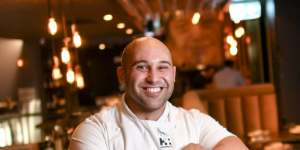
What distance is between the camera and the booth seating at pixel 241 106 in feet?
20.6

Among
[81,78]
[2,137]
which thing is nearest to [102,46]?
[81,78]

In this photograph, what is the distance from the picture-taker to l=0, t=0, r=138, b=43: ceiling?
6.45 m

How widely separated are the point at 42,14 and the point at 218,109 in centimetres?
280

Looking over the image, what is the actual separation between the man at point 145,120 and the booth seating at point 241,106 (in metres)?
4.23

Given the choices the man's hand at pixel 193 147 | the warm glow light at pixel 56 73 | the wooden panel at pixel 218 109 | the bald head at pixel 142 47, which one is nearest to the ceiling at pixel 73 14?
the warm glow light at pixel 56 73

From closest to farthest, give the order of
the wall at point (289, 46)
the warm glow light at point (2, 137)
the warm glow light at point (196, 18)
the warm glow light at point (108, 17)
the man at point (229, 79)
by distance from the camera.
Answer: the warm glow light at point (2, 137) < the wall at point (289, 46) < the warm glow light at point (108, 17) < the man at point (229, 79) < the warm glow light at point (196, 18)

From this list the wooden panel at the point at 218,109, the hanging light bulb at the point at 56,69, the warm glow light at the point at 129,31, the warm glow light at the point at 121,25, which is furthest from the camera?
the warm glow light at the point at 129,31

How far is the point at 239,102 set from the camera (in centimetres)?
643

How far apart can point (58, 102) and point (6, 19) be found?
1494 millimetres

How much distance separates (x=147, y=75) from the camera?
199cm

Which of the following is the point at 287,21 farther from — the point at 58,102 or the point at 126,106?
the point at 126,106

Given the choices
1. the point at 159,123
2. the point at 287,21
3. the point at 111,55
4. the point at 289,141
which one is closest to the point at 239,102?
the point at 287,21

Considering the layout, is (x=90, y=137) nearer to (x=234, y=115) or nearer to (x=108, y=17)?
(x=234, y=115)

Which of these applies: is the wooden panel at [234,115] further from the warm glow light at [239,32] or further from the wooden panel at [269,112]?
the warm glow light at [239,32]
